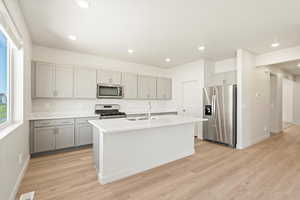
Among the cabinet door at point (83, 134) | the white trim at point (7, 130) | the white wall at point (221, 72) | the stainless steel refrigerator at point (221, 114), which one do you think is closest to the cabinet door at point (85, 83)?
the cabinet door at point (83, 134)

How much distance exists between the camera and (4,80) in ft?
6.08

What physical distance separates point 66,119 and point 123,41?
2.25m

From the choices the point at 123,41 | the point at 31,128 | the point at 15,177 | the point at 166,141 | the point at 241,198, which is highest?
the point at 123,41

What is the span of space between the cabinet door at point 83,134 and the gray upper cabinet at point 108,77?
4.32 feet

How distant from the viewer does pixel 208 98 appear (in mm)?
4156

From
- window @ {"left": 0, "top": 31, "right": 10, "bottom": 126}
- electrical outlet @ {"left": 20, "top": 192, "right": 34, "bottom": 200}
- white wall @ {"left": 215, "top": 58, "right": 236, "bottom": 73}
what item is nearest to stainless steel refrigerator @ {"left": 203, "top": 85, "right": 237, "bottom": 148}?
white wall @ {"left": 215, "top": 58, "right": 236, "bottom": 73}

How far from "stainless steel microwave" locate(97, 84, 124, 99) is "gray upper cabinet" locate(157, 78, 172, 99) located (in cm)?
150

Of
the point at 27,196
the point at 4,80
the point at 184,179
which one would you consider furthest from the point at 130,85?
the point at 27,196

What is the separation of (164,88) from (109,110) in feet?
7.34

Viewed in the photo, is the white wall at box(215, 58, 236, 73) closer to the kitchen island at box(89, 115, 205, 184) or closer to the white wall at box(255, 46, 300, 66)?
the white wall at box(255, 46, 300, 66)

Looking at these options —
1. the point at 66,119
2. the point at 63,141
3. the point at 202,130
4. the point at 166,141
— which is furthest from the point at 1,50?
the point at 202,130

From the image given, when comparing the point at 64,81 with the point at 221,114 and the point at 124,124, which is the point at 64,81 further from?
the point at 221,114

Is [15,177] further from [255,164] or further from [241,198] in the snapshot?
[255,164]

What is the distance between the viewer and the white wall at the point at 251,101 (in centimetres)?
354
